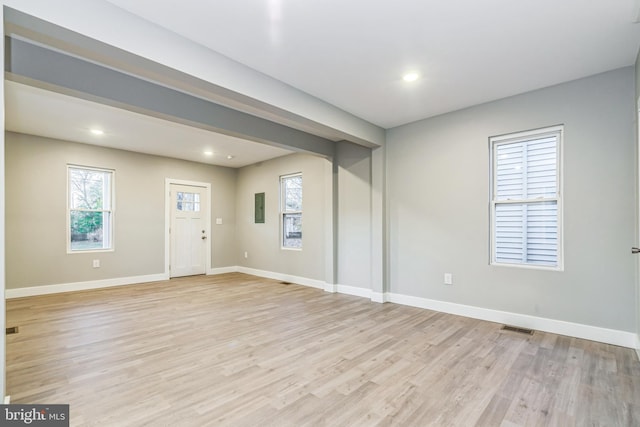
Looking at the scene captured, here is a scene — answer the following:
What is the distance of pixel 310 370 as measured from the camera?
248 cm

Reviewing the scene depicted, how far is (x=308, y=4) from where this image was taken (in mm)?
2102

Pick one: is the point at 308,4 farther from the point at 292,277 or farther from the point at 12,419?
the point at 292,277

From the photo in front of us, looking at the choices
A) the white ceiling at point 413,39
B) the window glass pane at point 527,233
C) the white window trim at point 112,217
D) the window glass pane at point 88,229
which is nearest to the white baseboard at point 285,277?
the white window trim at point 112,217

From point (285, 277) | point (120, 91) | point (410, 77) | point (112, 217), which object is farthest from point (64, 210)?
point (410, 77)

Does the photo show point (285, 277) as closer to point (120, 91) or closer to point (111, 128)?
point (111, 128)

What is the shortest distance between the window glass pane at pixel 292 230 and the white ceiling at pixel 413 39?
330 centimetres

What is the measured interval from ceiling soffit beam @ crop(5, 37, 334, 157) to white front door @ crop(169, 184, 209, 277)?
11.3 ft

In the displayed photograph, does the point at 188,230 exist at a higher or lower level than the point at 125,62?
lower

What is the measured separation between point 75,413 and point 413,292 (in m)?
3.77

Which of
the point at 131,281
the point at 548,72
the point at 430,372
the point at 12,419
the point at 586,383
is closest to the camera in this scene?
the point at 12,419

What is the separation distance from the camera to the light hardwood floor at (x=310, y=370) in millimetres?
1918

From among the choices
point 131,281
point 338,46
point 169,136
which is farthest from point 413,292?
point 131,281

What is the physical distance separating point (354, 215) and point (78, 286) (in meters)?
4.98

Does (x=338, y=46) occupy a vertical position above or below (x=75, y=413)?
above
